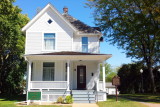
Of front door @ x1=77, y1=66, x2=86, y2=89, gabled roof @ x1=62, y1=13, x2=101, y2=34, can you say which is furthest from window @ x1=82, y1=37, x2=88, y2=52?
front door @ x1=77, y1=66, x2=86, y2=89

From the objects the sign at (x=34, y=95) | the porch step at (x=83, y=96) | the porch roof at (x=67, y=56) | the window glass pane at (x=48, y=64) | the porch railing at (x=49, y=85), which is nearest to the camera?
the sign at (x=34, y=95)

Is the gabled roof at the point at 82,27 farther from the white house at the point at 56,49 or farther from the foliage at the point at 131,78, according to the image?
the foliage at the point at 131,78

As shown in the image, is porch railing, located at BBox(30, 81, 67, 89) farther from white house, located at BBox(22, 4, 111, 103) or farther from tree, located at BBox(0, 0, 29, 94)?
tree, located at BBox(0, 0, 29, 94)

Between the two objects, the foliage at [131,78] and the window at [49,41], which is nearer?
the window at [49,41]

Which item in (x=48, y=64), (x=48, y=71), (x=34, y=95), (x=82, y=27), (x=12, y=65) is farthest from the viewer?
(x=12, y=65)

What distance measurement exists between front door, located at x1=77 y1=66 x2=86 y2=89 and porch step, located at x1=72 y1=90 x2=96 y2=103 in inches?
112

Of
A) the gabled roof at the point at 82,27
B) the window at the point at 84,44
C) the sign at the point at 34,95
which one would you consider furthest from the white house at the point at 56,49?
the sign at the point at 34,95

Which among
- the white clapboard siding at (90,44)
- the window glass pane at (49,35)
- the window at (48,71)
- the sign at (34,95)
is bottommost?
the sign at (34,95)

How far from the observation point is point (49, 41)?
20812mm

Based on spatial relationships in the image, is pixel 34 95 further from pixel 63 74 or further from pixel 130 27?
pixel 130 27

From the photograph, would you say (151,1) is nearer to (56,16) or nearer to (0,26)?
(56,16)

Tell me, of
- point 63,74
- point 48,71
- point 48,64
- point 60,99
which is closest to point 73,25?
point 48,64

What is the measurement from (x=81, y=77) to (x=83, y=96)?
12.8ft

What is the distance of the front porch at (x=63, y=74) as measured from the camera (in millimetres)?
Result: 18094
